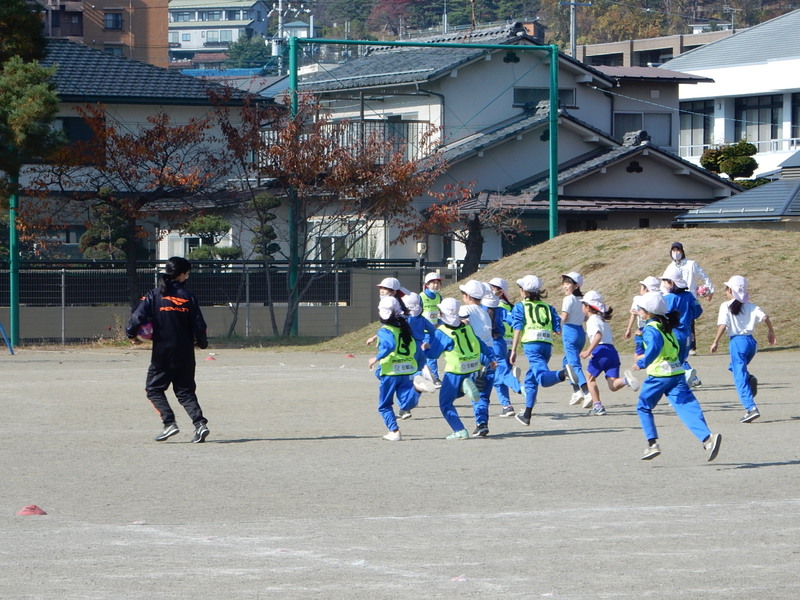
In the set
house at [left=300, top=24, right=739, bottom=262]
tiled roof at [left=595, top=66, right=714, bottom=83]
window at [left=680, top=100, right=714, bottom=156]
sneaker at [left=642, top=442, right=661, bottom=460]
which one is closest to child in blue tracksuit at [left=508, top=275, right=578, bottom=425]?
sneaker at [left=642, top=442, right=661, bottom=460]

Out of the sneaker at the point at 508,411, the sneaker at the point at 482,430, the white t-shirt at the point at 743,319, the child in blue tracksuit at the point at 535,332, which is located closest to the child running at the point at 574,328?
the child in blue tracksuit at the point at 535,332

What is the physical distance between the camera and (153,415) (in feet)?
50.2

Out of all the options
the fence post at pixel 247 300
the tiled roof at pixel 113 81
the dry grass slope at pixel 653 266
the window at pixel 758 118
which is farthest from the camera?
the window at pixel 758 118

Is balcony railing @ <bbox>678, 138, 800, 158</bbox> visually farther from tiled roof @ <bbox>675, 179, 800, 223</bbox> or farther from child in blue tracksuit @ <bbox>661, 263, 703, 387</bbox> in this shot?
child in blue tracksuit @ <bbox>661, 263, 703, 387</bbox>

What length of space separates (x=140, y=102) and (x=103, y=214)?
4652 mm

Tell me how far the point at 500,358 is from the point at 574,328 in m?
1.19

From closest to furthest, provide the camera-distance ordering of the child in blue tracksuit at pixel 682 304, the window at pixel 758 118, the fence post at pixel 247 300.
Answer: the child in blue tracksuit at pixel 682 304
the fence post at pixel 247 300
the window at pixel 758 118

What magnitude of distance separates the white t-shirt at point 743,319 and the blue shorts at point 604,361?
1388 millimetres

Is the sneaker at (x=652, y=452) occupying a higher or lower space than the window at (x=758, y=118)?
lower

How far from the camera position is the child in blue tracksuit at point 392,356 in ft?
42.1

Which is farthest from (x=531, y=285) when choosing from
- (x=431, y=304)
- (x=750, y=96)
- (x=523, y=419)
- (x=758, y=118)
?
(x=758, y=118)

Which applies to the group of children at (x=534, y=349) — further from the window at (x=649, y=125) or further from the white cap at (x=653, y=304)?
the window at (x=649, y=125)

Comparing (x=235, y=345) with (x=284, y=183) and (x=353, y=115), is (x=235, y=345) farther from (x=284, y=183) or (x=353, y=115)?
(x=353, y=115)

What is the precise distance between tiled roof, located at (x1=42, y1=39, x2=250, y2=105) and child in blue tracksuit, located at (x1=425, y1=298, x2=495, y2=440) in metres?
23.4
